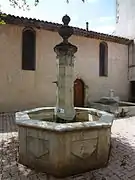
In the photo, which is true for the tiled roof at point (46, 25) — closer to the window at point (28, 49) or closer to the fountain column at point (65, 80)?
the window at point (28, 49)

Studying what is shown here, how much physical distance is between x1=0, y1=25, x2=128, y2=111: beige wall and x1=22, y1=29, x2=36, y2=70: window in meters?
0.22

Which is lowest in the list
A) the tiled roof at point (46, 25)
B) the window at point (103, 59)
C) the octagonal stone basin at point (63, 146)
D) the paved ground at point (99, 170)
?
the paved ground at point (99, 170)

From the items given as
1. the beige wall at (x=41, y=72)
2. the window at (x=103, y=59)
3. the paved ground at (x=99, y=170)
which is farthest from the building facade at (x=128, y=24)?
the paved ground at (x=99, y=170)

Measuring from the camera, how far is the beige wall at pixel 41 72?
11.1 m

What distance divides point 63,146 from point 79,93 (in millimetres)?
9777

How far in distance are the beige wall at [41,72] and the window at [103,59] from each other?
0.92ft

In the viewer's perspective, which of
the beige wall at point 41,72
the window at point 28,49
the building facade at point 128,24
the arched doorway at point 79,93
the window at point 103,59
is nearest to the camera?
the beige wall at point 41,72

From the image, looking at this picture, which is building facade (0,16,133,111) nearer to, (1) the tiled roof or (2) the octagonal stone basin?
(1) the tiled roof

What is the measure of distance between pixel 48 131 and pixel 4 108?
774 cm

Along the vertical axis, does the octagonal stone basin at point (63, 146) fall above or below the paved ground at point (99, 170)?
above

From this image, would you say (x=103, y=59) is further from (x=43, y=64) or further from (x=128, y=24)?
(x=43, y=64)

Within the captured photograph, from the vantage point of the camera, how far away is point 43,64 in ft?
39.8

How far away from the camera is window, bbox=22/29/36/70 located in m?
11.8

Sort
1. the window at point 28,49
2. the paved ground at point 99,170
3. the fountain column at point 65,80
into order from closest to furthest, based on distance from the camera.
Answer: the paved ground at point 99,170 → the fountain column at point 65,80 → the window at point 28,49
